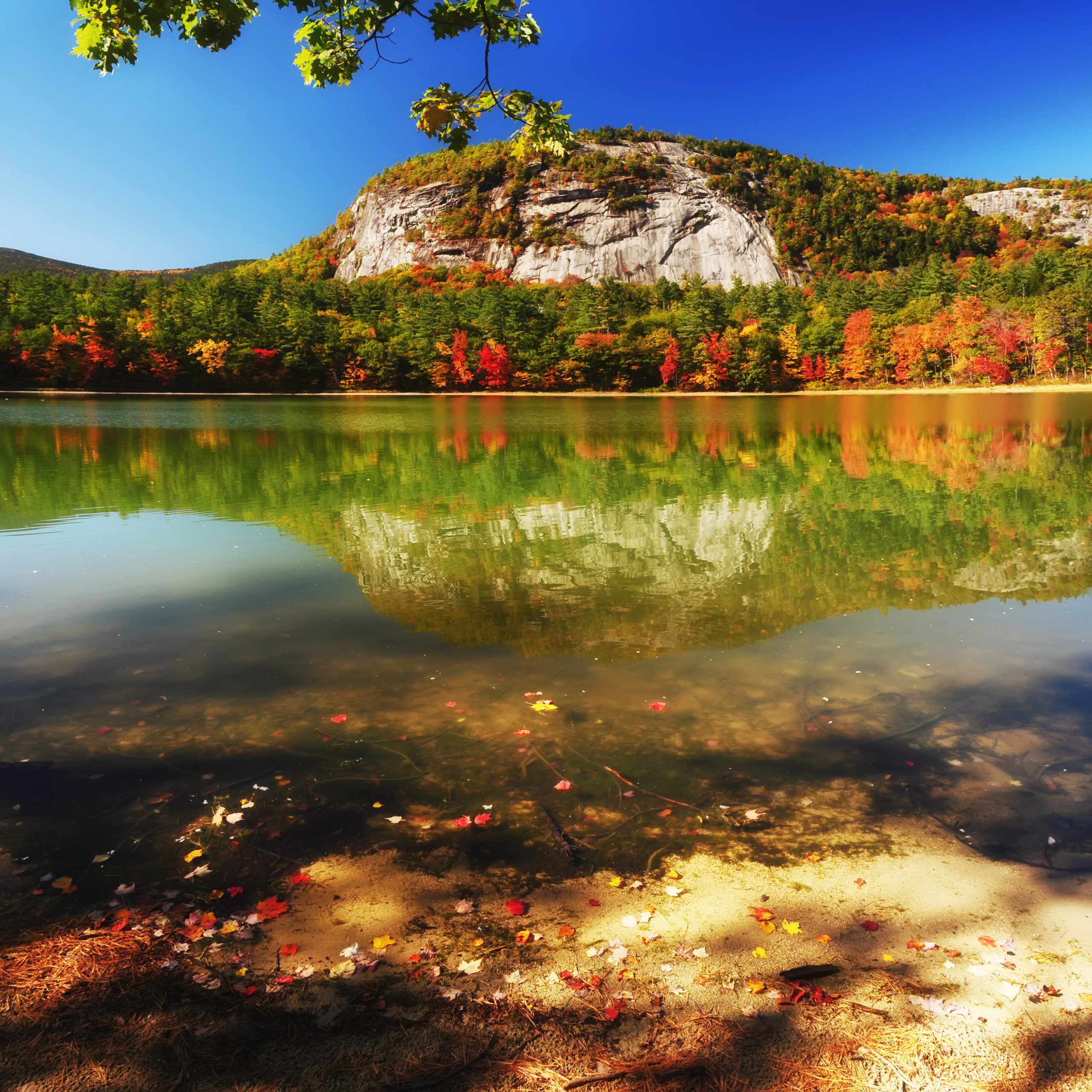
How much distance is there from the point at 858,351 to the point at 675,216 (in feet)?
270

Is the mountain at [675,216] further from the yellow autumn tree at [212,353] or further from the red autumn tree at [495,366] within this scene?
the yellow autumn tree at [212,353]

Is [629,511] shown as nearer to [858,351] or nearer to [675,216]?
[858,351]

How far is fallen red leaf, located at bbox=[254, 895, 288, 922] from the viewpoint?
2961 millimetres

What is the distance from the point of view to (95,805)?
3.78 meters

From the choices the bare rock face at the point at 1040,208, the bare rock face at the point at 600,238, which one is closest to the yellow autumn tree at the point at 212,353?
the bare rock face at the point at 600,238

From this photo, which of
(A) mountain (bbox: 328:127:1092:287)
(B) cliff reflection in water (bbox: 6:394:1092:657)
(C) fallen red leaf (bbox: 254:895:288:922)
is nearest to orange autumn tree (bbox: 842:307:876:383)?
(B) cliff reflection in water (bbox: 6:394:1092:657)

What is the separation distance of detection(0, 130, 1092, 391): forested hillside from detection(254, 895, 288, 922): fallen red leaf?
7297 centimetres

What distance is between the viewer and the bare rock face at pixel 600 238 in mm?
140625

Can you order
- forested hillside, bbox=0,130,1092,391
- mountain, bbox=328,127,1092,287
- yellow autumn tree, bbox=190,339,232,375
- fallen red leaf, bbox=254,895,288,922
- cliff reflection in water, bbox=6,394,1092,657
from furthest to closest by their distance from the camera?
mountain, bbox=328,127,1092,287, yellow autumn tree, bbox=190,339,232,375, forested hillside, bbox=0,130,1092,391, cliff reflection in water, bbox=6,394,1092,657, fallen red leaf, bbox=254,895,288,922

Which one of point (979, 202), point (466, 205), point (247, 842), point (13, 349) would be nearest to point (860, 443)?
point (247, 842)

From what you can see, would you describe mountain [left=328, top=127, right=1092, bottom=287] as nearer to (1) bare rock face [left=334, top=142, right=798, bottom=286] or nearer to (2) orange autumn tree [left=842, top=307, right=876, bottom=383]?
(1) bare rock face [left=334, top=142, right=798, bottom=286]

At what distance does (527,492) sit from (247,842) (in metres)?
11.3

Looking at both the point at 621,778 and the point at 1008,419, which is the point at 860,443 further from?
the point at 621,778

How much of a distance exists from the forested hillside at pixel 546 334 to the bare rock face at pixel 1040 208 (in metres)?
74.7
